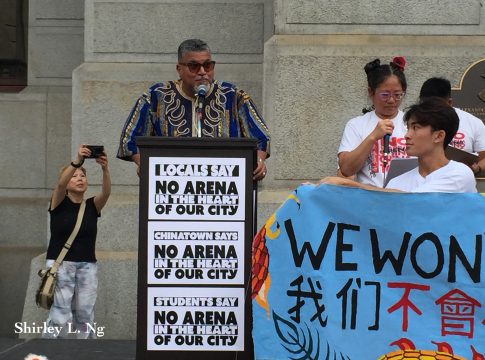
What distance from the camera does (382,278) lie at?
19.1 ft

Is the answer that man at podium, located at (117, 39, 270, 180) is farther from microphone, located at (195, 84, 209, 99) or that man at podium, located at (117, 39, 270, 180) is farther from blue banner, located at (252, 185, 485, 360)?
blue banner, located at (252, 185, 485, 360)

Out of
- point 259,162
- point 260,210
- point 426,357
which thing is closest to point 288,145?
point 260,210

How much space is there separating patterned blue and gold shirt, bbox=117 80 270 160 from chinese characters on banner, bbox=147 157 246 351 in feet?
2.23

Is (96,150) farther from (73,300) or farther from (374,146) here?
(374,146)

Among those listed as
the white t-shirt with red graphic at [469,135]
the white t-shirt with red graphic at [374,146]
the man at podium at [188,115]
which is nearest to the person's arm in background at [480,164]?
the white t-shirt with red graphic at [469,135]

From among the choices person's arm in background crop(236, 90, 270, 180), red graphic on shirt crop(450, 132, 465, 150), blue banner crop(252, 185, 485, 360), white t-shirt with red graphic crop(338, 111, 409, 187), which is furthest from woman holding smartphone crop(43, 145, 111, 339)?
blue banner crop(252, 185, 485, 360)

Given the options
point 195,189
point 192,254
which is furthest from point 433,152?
point 192,254

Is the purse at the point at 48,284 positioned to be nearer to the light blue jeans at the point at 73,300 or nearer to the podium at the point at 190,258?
the light blue jeans at the point at 73,300

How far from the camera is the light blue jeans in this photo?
9219mm

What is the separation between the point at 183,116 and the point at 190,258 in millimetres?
1079

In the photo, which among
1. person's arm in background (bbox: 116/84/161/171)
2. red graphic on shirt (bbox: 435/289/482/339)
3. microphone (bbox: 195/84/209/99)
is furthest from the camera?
person's arm in background (bbox: 116/84/161/171)

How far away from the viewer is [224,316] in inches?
255

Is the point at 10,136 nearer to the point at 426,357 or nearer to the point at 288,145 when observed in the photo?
the point at 288,145

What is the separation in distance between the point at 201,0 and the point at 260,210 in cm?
238
